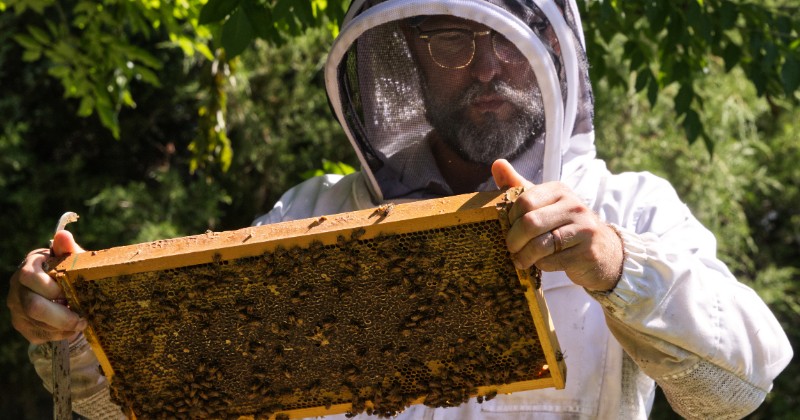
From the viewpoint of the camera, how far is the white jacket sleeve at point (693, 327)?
2.26m

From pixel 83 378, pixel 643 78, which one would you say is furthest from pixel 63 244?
pixel 643 78

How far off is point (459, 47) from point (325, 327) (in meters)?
1.04

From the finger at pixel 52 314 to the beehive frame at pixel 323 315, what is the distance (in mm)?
42

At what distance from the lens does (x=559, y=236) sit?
2.09 meters

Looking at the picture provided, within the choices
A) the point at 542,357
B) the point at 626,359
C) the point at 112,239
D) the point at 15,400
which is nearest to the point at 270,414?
the point at 542,357

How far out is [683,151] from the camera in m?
8.11

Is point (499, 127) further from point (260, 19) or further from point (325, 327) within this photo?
point (260, 19)

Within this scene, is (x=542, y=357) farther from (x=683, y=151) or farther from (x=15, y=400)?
(x=15, y=400)

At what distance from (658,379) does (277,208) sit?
1.45 metres

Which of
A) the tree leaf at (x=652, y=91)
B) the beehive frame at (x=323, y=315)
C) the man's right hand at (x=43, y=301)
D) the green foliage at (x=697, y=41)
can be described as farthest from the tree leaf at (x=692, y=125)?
the man's right hand at (x=43, y=301)

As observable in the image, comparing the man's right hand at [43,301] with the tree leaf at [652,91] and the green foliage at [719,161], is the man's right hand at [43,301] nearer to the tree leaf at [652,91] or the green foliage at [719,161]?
the tree leaf at [652,91]

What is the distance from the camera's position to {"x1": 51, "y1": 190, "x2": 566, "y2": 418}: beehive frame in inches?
88.0

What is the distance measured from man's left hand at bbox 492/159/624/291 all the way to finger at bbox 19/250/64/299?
47.4 inches

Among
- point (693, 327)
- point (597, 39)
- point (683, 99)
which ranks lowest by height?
point (683, 99)
